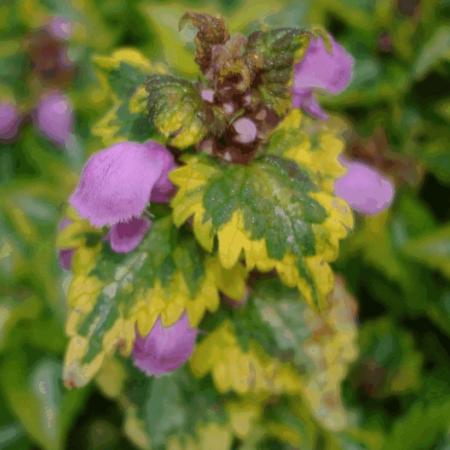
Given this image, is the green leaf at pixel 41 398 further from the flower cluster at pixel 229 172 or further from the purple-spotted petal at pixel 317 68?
the purple-spotted petal at pixel 317 68

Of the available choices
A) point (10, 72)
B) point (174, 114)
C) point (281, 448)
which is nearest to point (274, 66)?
point (174, 114)

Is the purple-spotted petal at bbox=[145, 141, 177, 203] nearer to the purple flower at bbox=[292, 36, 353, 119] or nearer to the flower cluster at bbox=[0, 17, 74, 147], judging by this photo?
the purple flower at bbox=[292, 36, 353, 119]

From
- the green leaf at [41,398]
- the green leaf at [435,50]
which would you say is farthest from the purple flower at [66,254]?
the green leaf at [435,50]

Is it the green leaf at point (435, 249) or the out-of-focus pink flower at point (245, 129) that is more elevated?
the out-of-focus pink flower at point (245, 129)

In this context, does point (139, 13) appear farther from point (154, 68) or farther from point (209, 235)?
point (209, 235)

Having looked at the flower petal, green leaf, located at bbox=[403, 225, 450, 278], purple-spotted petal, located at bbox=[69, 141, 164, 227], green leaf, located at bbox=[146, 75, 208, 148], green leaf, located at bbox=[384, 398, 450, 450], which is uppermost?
green leaf, located at bbox=[146, 75, 208, 148]

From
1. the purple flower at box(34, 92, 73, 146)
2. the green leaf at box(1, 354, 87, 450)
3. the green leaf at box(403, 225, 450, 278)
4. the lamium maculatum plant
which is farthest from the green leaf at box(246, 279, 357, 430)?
the purple flower at box(34, 92, 73, 146)

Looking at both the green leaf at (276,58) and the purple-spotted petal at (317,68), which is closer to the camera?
the green leaf at (276,58)

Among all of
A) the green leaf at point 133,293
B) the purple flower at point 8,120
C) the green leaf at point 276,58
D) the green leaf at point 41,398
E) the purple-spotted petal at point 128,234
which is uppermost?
the green leaf at point 276,58

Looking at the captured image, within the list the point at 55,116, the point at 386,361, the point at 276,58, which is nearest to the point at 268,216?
the point at 276,58
